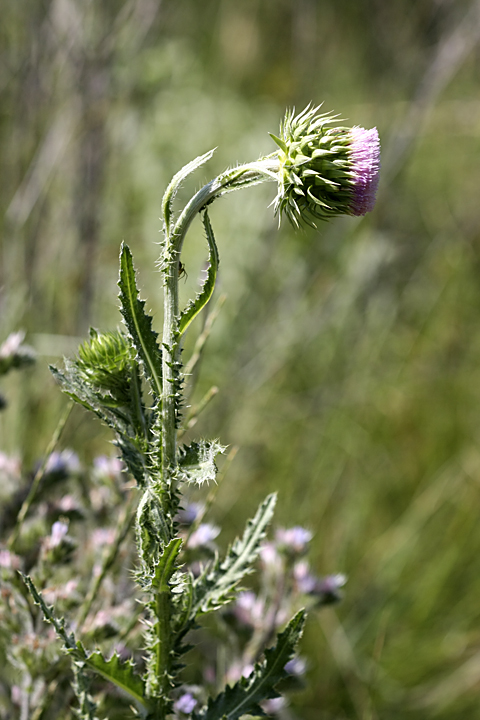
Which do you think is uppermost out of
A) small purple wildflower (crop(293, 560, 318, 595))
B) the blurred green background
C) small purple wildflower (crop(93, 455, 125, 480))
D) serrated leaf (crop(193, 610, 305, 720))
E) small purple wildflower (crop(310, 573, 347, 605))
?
the blurred green background

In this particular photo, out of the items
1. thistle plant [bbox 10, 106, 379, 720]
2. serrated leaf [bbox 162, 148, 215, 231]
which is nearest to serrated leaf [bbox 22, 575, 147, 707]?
thistle plant [bbox 10, 106, 379, 720]

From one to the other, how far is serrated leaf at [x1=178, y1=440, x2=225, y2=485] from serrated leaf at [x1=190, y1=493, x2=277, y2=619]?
195 mm

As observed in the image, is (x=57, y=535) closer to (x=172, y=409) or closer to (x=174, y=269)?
(x=172, y=409)

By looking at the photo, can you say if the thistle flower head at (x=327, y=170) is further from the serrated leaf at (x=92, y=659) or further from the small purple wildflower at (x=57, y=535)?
the small purple wildflower at (x=57, y=535)

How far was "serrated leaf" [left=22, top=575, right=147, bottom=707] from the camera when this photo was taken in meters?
0.79

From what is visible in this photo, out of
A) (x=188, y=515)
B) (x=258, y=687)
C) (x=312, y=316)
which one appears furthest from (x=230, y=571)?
(x=312, y=316)

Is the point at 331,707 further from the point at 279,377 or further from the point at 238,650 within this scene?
the point at 279,377

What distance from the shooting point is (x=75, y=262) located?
9.02 ft

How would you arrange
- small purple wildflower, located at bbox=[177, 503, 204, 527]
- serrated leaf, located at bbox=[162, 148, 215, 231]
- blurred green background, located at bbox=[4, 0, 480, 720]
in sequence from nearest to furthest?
serrated leaf, located at bbox=[162, 148, 215, 231] → small purple wildflower, located at bbox=[177, 503, 204, 527] → blurred green background, located at bbox=[4, 0, 480, 720]

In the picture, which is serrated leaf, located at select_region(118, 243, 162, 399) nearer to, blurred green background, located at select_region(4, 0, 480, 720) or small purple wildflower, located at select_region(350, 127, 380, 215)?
small purple wildflower, located at select_region(350, 127, 380, 215)

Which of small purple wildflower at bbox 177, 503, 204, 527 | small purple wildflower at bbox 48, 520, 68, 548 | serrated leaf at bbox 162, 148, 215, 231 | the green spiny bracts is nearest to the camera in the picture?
serrated leaf at bbox 162, 148, 215, 231

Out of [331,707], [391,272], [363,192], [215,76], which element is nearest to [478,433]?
[391,272]

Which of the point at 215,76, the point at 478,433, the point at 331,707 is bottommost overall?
the point at 331,707

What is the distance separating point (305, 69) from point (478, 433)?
5.79 ft
